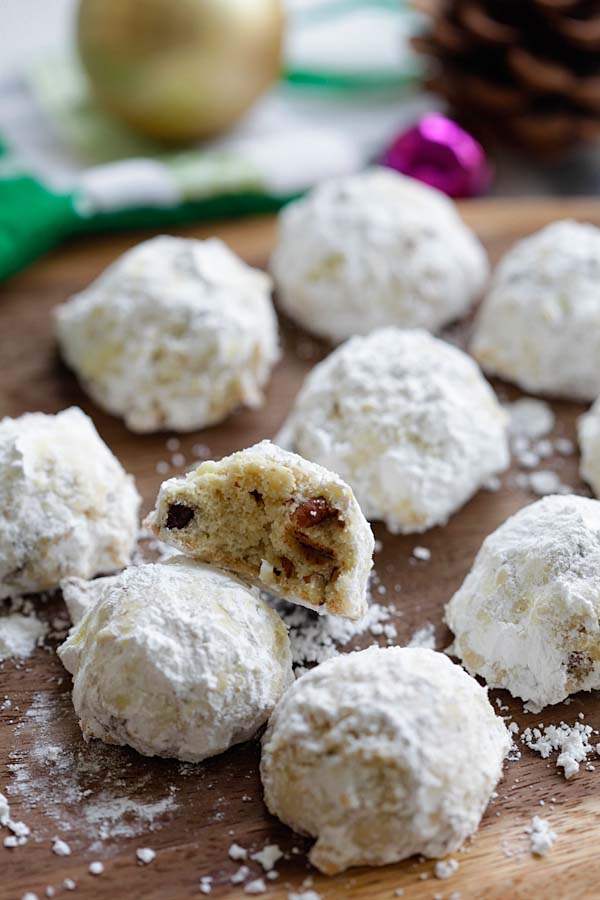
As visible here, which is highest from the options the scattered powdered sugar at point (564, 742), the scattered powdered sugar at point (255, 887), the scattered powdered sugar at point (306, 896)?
the scattered powdered sugar at point (564, 742)

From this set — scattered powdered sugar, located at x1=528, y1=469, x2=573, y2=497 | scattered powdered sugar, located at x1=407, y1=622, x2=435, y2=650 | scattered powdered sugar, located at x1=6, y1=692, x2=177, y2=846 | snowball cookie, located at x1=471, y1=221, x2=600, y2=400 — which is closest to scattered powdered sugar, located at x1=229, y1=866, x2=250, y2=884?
scattered powdered sugar, located at x1=6, y1=692, x2=177, y2=846

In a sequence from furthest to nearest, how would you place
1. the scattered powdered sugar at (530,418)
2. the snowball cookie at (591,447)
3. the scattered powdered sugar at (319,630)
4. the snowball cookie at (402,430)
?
the scattered powdered sugar at (530,418), the snowball cookie at (591,447), the snowball cookie at (402,430), the scattered powdered sugar at (319,630)

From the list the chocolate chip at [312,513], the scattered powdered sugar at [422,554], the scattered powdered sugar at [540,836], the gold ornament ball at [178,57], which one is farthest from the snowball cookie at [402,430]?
the gold ornament ball at [178,57]

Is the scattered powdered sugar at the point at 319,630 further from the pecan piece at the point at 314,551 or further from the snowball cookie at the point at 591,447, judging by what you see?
the snowball cookie at the point at 591,447

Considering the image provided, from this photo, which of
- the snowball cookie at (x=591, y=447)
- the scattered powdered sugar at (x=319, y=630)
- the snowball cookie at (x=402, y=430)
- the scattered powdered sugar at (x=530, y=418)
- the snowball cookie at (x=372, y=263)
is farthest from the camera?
the snowball cookie at (x=372, y=263)

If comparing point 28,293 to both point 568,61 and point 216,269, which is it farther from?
point 568,61

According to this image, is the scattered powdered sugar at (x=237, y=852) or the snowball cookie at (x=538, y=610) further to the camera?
the snowball cookie at (x=538, y=610)

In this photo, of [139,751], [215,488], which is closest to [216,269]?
[215,488]
